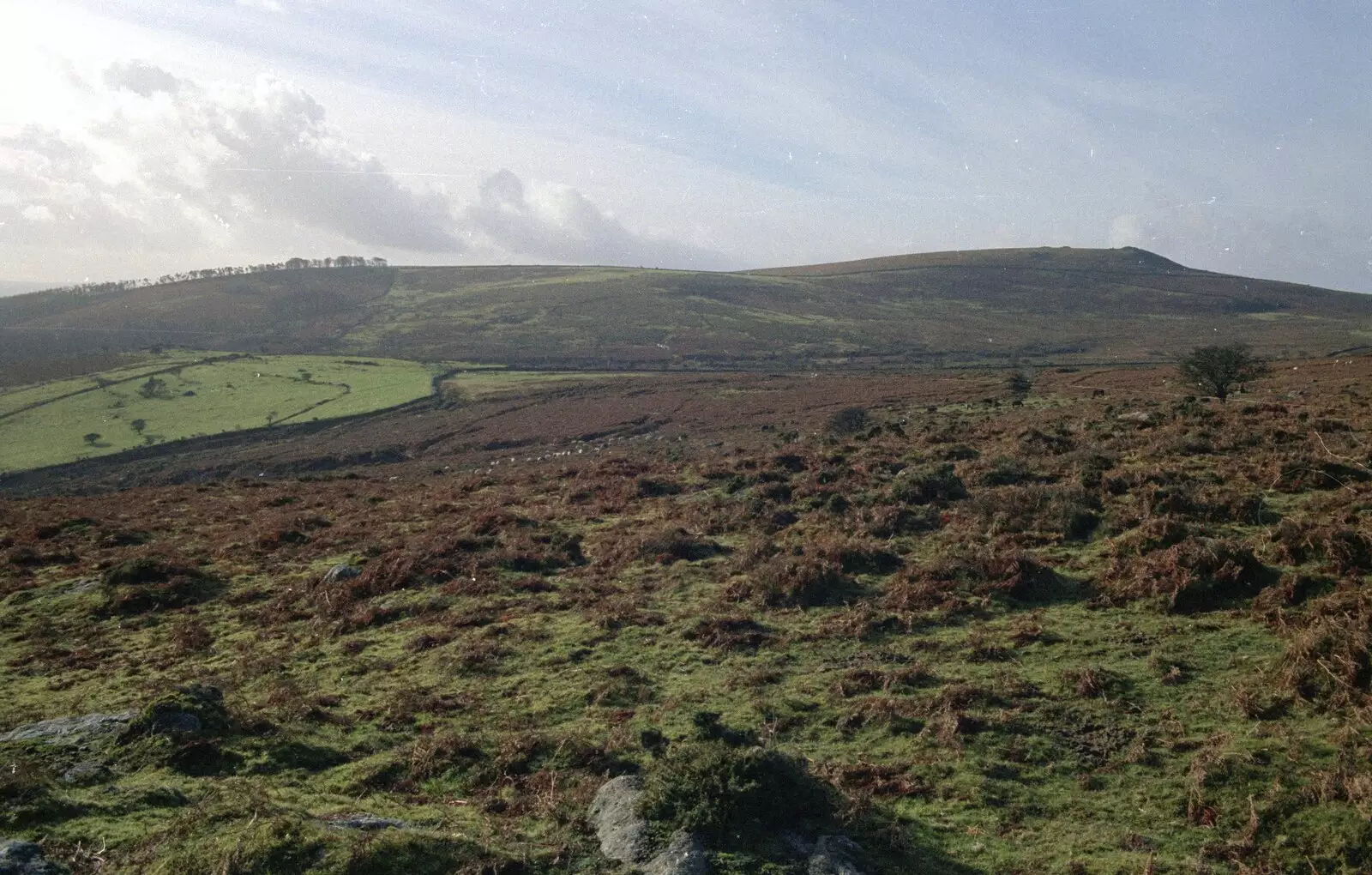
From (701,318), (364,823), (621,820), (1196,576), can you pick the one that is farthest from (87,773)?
(701,318)

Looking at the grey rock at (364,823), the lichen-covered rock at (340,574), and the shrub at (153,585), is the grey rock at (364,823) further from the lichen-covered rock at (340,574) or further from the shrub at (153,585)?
the shrub at (153,585)

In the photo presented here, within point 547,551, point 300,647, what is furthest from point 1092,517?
point 300,647

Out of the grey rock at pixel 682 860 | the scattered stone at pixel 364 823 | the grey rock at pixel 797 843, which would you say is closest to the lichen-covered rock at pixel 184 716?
the scattered stone at pixel 364 823

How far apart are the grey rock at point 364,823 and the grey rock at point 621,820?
1.87m

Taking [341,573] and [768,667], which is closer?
[768,667]

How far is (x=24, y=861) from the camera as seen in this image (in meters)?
6.37

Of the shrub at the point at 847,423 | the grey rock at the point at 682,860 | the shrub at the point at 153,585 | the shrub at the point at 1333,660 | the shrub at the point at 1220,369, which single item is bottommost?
the shrub at the point at 153,585

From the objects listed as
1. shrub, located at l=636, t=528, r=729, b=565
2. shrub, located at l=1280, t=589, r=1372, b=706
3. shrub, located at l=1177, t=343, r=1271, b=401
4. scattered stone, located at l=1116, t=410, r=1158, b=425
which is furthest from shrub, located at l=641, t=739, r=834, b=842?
shrub, located at l=1177, t=343, r=1271, b=401

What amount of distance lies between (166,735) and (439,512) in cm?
1657

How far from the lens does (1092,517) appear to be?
1645cm

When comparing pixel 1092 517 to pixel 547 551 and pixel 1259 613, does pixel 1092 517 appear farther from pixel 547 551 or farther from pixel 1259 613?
pixel 547 551

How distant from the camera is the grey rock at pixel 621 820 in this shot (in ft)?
23.7

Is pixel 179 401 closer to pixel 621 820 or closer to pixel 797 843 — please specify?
pixel 621 820

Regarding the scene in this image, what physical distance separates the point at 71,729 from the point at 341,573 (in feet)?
28.5
